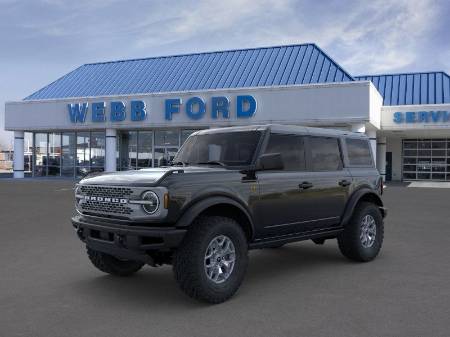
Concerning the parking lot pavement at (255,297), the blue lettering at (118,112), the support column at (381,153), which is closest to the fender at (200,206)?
the parking lot pavement at (255,297)

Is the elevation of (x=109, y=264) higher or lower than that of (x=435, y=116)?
lower

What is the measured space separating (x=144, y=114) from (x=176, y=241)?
84.8ft

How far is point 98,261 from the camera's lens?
612 centimetres

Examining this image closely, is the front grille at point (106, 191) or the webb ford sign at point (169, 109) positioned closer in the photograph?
the front grille at point (106, 191)

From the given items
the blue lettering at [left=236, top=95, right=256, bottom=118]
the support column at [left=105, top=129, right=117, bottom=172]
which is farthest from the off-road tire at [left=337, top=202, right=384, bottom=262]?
the support column at [left=105, top=129, right=117, bottom=172]

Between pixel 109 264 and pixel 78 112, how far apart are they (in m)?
Result: 27.4

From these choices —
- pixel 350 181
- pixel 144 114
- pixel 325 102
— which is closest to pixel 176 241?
pixel 350 181

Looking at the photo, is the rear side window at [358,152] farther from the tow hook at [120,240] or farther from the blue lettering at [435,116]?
the blue lettering at [435,116]

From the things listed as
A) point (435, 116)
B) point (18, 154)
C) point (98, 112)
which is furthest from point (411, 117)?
point (18, 154)

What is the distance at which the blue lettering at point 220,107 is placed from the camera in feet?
91.5

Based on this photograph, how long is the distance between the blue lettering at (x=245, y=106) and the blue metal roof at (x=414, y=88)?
1105 centimetres

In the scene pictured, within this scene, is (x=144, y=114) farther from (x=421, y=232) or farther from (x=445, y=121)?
(x=421, y=232)

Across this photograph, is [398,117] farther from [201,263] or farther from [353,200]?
[201,263]

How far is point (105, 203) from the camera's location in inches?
211
